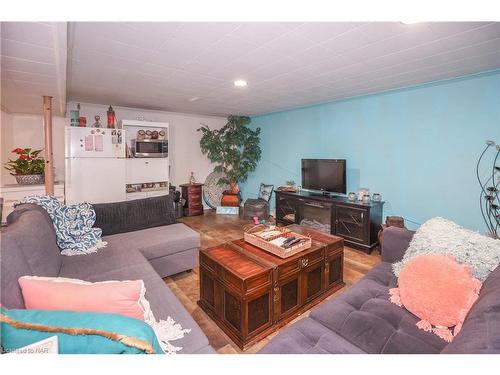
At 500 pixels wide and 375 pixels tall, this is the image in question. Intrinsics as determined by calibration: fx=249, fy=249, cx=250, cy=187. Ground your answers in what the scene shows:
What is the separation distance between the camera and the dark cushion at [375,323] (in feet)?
3.90

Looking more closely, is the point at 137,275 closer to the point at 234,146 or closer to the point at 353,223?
the point at 353,223

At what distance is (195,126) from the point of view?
227 inches

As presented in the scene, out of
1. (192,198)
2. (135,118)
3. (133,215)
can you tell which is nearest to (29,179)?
(133,215)

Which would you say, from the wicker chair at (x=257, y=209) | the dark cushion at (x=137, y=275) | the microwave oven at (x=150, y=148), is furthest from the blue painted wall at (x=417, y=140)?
the dark cushion at (x=137, y=275)

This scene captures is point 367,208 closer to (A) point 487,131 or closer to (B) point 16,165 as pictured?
(A) point 487,131

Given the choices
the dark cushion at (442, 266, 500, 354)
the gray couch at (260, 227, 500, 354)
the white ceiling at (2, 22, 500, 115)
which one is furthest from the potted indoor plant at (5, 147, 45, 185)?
the dark cushion at (442, 266, 500, 354)

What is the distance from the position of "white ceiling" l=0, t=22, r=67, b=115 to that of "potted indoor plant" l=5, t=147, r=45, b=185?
0.73 meters

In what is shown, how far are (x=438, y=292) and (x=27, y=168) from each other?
475 centimetres

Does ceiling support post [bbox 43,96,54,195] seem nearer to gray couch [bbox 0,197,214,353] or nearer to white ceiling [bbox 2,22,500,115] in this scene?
white ceiling [bbox 2,22,500,115]

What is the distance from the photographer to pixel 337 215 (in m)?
3.72

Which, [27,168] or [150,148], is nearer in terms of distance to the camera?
[27,168]

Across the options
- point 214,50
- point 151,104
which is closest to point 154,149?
point 151,104

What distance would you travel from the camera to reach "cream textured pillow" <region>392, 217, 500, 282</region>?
142 centimetres

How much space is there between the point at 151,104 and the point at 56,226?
2933 millimetres
